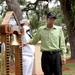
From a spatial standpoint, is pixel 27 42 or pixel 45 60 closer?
pixel 45 60

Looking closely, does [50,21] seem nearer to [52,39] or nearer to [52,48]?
[52,39]

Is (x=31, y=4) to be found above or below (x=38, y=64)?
above

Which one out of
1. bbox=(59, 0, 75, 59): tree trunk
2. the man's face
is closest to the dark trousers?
the man's face

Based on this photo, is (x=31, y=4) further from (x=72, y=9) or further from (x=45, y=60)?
(x=45, y=60)

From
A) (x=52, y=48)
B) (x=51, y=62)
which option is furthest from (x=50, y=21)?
(x=51, y=62)

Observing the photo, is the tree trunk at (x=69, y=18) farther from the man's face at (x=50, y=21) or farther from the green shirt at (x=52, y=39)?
the man's face at (x=50, y=21)

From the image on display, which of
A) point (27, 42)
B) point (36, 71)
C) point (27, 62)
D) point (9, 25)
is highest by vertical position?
point (9, 25)

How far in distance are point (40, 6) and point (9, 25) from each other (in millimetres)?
18927

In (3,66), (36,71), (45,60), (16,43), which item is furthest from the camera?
(36,71)

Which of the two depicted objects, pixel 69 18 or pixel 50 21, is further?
pixel 69 18

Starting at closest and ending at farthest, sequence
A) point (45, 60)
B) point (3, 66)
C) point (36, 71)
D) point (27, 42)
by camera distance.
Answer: point (3, 66) < point (45, 60) < point (27, 42) < point (36, 71)

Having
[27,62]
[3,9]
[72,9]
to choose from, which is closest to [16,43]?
[27,62]

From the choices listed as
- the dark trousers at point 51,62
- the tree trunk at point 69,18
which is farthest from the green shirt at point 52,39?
the tree trunk at point 69,18

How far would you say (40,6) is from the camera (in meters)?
23.6
